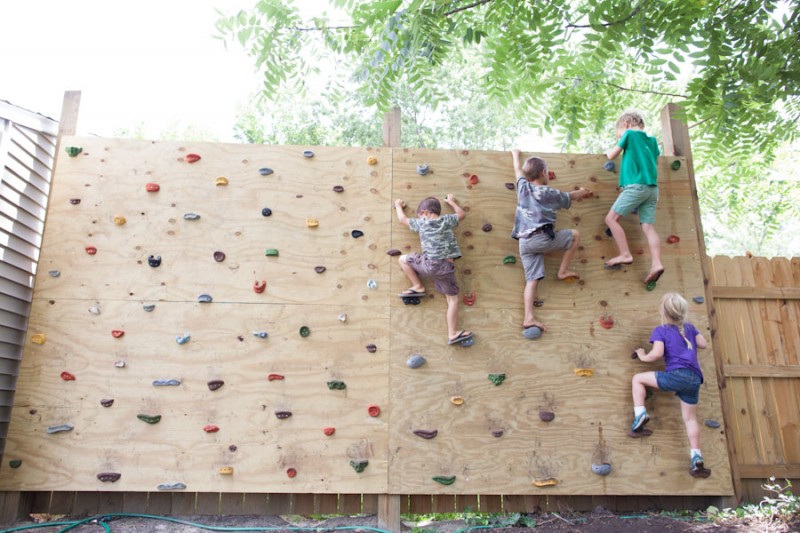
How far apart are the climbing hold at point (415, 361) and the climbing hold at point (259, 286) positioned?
1.31m

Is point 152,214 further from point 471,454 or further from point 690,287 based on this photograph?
point 690,287

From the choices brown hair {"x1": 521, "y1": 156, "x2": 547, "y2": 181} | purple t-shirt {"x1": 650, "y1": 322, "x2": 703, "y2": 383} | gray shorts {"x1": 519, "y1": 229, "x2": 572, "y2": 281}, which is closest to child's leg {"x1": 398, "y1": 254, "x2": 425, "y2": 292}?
gray shorts {"x1": 519, "y1": 229, "x2": 572, "y2": 281}

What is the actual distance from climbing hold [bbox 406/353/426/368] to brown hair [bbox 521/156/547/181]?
5.67 ft

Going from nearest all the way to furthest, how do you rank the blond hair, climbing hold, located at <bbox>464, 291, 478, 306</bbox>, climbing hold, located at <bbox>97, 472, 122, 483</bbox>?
climbing hold, located at <bbox>97, 472, 122, 483</bbox>
the blond hair
climbing hold, located at <bbox>464, 291, 478, 306</bbox>

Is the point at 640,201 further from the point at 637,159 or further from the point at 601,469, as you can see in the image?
the point at 601,469

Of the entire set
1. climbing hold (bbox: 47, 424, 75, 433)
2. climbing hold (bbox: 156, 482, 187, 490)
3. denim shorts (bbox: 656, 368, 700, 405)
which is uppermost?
denim shorts (bbox: 656, 368, 700, 405)

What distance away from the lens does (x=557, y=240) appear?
4406 millimetres

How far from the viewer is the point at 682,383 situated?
4.13m

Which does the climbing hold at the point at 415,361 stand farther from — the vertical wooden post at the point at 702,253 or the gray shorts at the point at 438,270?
the vertical wooden post at the point at 702,253

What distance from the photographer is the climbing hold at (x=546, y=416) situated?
4266 mm

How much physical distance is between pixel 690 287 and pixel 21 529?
5515mm

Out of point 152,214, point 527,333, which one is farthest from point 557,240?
point 152,214

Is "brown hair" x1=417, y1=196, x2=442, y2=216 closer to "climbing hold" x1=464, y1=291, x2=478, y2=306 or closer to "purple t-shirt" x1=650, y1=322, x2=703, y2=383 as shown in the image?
"climbing hold" x1=464, y1=291, x2=478, y2=306

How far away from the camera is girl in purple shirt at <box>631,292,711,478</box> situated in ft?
13.6
